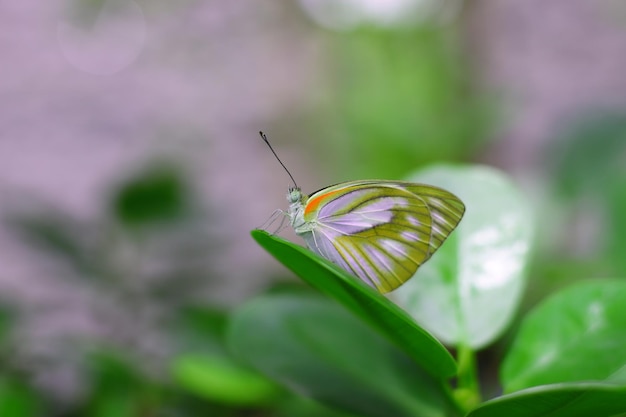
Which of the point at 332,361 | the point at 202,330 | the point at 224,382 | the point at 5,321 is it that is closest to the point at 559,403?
the point at 332,361

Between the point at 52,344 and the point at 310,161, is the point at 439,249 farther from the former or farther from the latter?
the point at 310,161

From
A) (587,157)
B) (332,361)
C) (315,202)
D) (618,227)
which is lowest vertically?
(332,361)

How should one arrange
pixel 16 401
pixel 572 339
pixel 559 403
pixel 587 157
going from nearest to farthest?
pixel 559 403 → pixel 572 339 → pixel 16 401 → pixel 587 157

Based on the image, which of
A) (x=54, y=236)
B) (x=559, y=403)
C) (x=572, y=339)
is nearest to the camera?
(x=559, y=403)

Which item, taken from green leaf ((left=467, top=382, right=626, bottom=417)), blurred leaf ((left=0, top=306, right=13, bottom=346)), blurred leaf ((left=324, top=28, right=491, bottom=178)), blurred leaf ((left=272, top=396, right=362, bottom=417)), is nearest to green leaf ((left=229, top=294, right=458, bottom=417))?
green leaf ((left=467, top=382, right=626, bottom=417))

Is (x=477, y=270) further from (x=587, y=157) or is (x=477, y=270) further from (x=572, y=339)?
(x=587, y=157)

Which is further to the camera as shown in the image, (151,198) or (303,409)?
(151,198)

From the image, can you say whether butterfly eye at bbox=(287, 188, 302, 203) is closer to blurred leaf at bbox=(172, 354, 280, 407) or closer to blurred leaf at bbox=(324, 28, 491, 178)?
blurred leaf at bbox=(172, 354, 280, 407)
